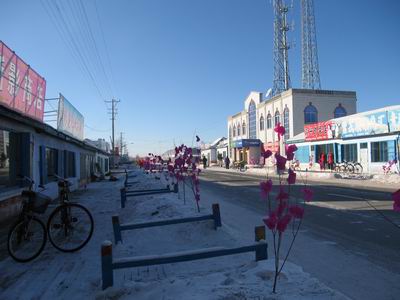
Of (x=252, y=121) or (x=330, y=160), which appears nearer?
(x=330, y=160)

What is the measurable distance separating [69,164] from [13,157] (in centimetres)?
904

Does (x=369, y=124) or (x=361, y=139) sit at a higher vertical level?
(x=369, y=124)

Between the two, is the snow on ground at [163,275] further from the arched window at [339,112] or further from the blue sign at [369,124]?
the arched window at [339,112]

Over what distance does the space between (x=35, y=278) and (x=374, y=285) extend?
14.9 ft

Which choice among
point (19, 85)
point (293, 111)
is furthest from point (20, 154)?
point (293, 111)

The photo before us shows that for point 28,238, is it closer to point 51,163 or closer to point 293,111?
point 51,163

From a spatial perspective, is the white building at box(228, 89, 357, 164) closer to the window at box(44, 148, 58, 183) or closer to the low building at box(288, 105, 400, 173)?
the low building at box(288, 105, 400, 173)

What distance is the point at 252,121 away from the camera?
195 ft

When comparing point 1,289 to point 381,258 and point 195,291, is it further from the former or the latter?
point 381,258

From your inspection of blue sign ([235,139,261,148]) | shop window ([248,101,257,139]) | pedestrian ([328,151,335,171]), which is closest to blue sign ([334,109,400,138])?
pedestrian ([328,151,335,171])

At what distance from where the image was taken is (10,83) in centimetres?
1352

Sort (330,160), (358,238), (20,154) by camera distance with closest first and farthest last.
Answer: (358,238)
(20,154)
(330,160)

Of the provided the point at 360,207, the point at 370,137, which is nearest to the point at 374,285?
the point at 360,207

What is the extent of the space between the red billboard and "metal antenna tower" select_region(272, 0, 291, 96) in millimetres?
43251
